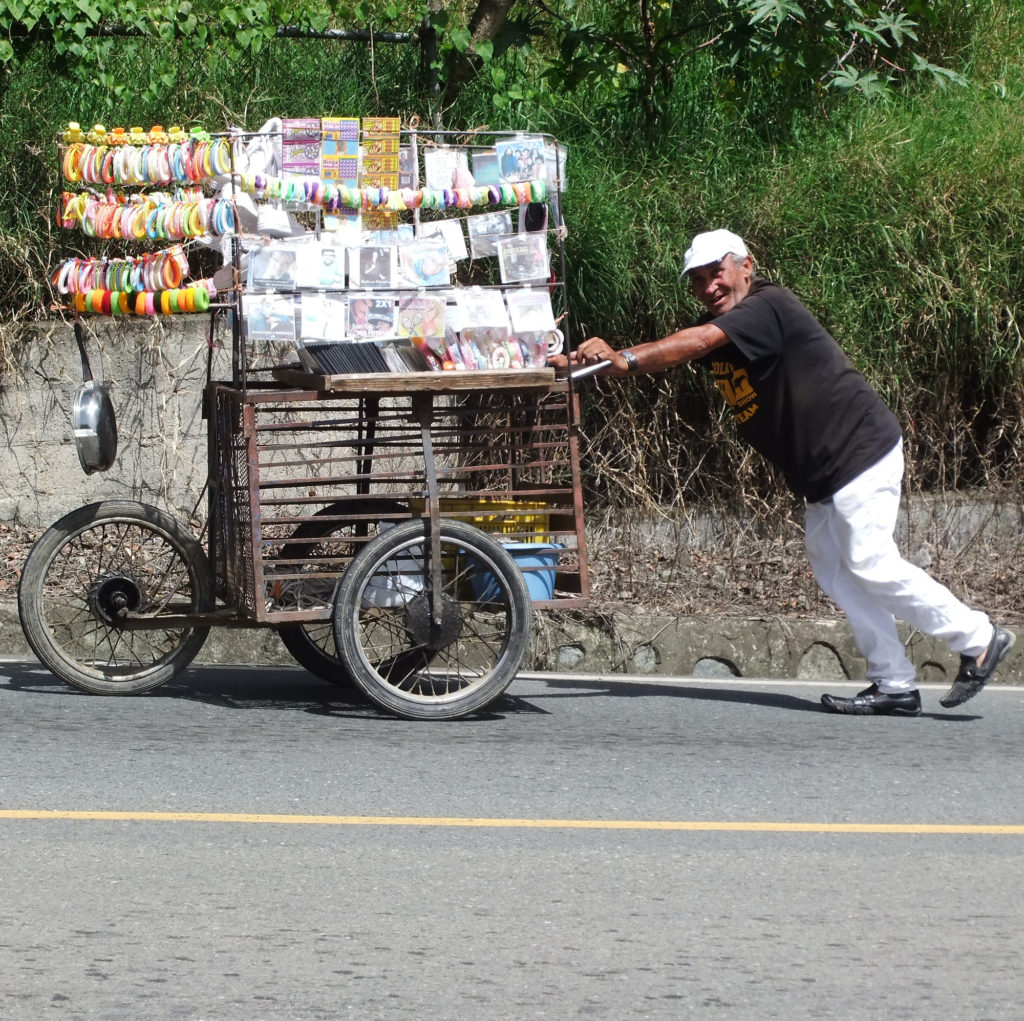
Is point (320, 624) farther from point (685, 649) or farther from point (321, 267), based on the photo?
point (685, 649)

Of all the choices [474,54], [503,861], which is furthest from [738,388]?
[474,54]

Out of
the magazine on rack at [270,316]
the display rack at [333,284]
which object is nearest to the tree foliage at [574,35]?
the display rack at [333,284]

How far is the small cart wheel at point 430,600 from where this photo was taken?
247 inches

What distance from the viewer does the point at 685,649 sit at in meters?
8.21

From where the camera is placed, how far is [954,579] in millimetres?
9438

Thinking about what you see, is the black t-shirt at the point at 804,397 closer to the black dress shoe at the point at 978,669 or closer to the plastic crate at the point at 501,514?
the black dress shoe at the point at 978,669

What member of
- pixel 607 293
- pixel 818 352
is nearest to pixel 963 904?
pixel 818 352

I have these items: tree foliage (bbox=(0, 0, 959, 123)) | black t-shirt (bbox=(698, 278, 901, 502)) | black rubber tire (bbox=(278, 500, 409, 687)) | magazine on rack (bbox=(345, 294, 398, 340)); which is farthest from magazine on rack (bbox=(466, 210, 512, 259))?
tree foliage (bbox=(0, 0, 959, 123))

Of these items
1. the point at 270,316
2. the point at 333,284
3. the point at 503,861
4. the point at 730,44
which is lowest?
the point at 503,861

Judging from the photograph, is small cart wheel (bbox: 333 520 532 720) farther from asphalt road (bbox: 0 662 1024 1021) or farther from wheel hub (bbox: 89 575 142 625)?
wheel hub (bbox: 89 575 142 625)

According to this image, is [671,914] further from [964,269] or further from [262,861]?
[964,269]

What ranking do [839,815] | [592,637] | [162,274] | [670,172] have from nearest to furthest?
1. [839,815]
2. [162,274]
3. [592,637]
4. [670,172]

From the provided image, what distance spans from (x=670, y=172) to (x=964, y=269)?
1987mm

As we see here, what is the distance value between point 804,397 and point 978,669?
1.28 meters
